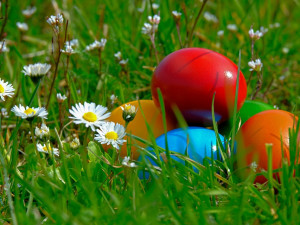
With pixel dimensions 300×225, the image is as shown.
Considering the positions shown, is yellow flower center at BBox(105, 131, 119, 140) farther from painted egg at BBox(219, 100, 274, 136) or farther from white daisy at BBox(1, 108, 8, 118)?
white daisy at BBox(1, 108, 8, 118)

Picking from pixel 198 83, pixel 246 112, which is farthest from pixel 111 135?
pixel 246 112

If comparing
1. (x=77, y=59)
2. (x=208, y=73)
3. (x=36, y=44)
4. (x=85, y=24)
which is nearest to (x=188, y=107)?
(x=208, y=73)

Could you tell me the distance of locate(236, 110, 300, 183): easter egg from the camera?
1326mm

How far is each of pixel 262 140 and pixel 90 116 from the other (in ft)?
1.78

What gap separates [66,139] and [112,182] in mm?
520

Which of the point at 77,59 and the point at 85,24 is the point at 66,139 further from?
the point at 85,24

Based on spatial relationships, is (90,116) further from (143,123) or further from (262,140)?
(262,140)

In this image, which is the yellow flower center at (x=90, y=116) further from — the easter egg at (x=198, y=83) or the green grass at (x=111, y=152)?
the easter egg at (x=198, y=83)

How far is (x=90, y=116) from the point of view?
135 cm

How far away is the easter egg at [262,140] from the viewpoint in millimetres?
1326

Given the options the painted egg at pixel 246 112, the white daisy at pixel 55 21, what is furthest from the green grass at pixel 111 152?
the white daisy at pixel 55 21

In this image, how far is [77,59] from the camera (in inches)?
93.2

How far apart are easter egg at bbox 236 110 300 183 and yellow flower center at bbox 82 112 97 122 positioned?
46 cm

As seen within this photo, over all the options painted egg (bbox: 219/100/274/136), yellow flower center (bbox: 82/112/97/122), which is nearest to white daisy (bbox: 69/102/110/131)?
yellow flower center (bbox: 82/112/97/122)
